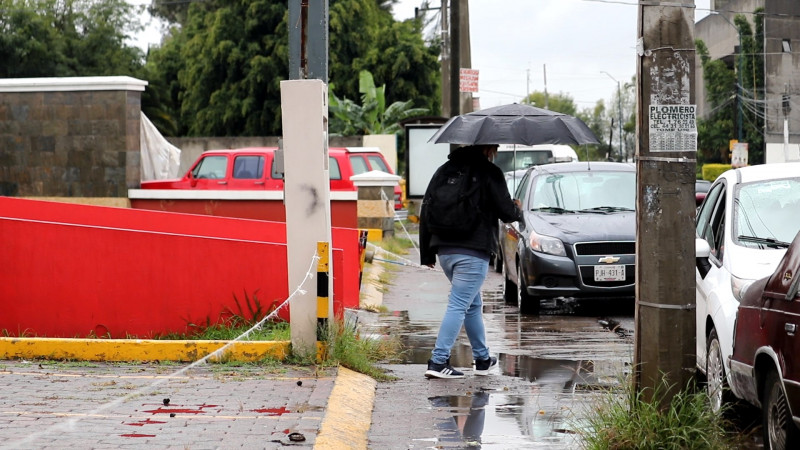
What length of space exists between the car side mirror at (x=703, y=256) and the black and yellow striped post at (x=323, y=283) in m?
2.65

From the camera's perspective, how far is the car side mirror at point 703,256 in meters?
7.99

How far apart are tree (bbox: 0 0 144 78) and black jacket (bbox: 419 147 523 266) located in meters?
38.8

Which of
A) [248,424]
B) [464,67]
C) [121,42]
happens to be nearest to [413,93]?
[121,42]

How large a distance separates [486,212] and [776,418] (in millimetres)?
3310

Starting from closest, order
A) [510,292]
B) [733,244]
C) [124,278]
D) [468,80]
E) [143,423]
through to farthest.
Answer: [143,423], [733,244], [124,278], [510,292], [468,80]

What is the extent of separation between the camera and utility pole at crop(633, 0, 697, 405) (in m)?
6.05

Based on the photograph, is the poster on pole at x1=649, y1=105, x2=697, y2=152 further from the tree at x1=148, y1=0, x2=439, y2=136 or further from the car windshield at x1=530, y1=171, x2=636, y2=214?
the tree at x1=148, y1=0, x2=439, y2=136

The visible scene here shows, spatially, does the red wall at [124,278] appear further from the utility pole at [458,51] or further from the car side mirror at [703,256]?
the utility pole at [458,51]

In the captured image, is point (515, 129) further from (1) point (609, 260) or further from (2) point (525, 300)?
(2) point (525, 300)

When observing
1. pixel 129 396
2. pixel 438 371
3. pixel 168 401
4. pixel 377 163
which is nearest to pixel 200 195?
pixel 377 163

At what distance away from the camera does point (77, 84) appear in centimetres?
1752

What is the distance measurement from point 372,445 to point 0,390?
8.75ft

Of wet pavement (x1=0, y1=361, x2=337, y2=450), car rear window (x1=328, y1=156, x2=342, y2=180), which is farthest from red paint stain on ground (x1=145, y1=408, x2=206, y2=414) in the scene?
car rear window (x1=328, y1=156, x2=342, y2=180)

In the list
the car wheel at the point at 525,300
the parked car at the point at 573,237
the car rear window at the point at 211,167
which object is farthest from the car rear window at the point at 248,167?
the car wheel at the point at 525,300
